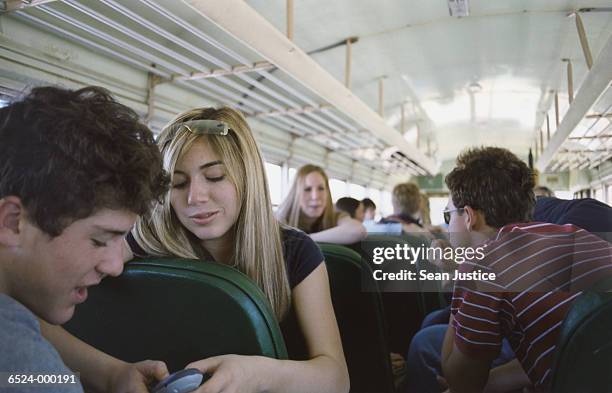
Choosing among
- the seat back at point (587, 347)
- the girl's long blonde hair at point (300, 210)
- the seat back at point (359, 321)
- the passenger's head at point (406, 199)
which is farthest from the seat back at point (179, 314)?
the passenger's head at point (406, 199)

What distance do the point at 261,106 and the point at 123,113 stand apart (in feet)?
14.7

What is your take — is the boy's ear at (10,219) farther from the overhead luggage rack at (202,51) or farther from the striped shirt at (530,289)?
the overhead luggage rack at (202,51)

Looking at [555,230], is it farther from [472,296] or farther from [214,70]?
[214,70]

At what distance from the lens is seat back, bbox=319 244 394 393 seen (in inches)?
67.9

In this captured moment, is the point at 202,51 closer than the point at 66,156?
No

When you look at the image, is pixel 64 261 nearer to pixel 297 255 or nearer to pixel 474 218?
pixel 297 255

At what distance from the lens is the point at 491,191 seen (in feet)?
5.30

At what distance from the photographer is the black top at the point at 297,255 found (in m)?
1.26

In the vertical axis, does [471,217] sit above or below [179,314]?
above

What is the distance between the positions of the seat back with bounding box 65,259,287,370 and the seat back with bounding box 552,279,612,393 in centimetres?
62

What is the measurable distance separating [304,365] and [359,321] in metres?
0.74

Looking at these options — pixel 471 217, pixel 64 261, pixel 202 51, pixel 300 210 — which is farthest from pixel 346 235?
pixel 64 261

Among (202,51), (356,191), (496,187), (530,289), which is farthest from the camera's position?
(356,191)
